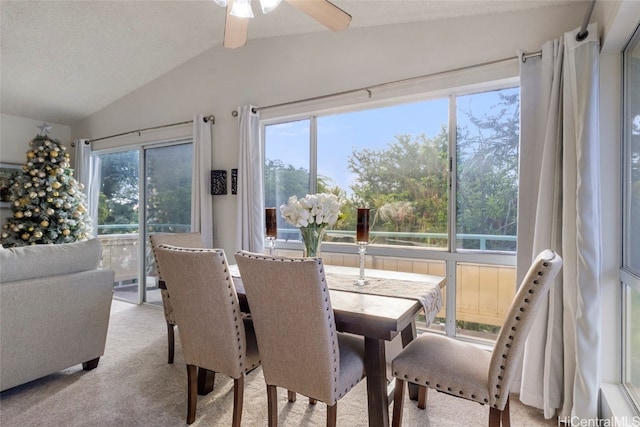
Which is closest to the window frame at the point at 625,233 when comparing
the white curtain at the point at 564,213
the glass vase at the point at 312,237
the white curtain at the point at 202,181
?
the white curtain at the point at 564,213

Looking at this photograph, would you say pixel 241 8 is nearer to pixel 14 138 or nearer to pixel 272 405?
pixel 272 405

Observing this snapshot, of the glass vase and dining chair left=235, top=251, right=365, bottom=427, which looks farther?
the glass vase

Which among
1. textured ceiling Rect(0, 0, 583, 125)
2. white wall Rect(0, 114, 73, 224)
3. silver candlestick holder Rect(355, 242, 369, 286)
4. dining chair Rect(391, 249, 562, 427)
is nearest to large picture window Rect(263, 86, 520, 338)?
textured ceiling Rect(0, 0, 583, 125)

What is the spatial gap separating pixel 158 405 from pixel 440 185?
2.47 m

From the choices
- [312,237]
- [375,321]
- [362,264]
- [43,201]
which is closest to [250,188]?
[312,237]

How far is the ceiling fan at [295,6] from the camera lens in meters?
1.79

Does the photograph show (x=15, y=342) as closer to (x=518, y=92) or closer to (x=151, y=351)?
(x=151, y=351)

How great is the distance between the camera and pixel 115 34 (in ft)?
11.2

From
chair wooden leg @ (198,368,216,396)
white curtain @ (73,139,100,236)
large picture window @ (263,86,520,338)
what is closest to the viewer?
chair wooden leg @ (198,368,216,396)

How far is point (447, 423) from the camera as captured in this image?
1.94m

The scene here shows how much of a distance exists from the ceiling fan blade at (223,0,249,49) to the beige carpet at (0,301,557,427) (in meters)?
2.32

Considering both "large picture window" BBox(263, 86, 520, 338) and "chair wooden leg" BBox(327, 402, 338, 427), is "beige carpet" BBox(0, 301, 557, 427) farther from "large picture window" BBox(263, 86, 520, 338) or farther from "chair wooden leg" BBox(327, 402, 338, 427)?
"large picture window" BBox(263, 86, 520, 338)

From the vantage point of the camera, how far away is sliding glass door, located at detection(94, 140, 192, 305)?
162 inches

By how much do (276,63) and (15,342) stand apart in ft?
9.78
